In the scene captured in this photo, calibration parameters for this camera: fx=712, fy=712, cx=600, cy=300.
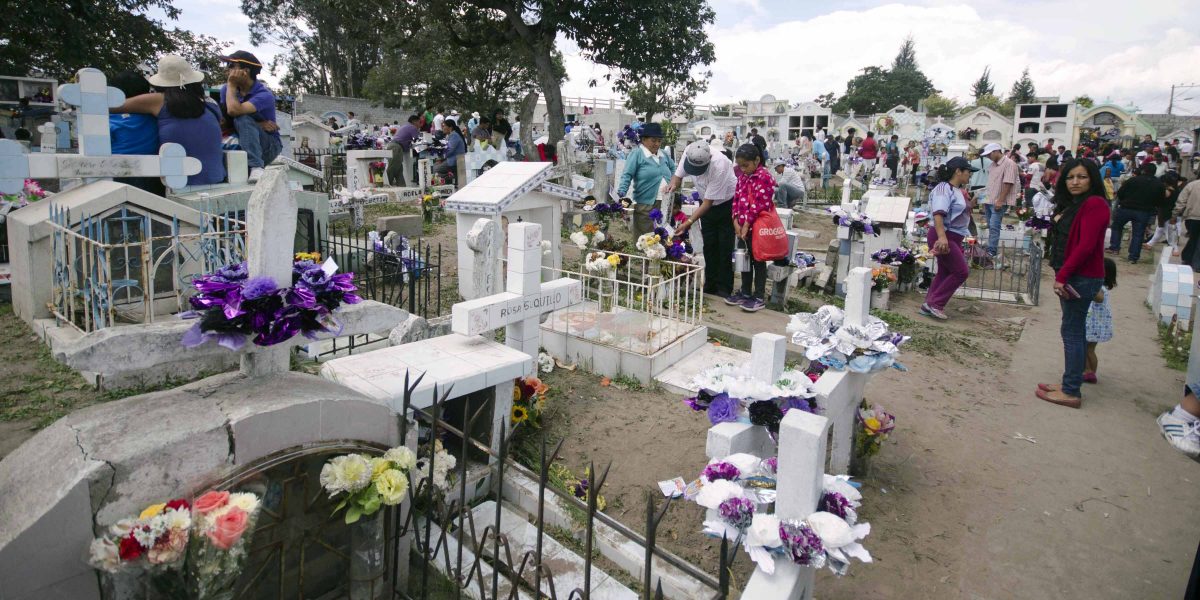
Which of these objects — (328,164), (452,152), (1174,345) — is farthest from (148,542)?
(328,164)

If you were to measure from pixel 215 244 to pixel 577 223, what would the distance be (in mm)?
6706

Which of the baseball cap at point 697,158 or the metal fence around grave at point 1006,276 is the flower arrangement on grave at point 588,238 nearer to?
the baseball cap at point 697,158

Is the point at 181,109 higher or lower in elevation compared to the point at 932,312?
higher

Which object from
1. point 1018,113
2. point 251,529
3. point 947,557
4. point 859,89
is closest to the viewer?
point 251,529

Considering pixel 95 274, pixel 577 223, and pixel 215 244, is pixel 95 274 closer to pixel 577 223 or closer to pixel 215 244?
pixel 215 244

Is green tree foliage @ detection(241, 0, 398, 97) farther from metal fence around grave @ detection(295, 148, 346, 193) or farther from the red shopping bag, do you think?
the red shopping bag

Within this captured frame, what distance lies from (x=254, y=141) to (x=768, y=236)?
5.14 metres

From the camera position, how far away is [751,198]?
22.7 feet

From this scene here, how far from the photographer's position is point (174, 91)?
5699 mm

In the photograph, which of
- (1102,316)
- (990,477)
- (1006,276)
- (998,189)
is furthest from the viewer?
(998,189)

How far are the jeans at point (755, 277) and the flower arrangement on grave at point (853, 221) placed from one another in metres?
1.58

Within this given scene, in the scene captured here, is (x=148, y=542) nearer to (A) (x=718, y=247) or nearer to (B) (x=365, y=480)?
(B) (x=365, y=480)

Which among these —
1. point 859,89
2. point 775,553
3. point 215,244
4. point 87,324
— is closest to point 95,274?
point 87,324

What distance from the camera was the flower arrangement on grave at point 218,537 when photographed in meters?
2.02
